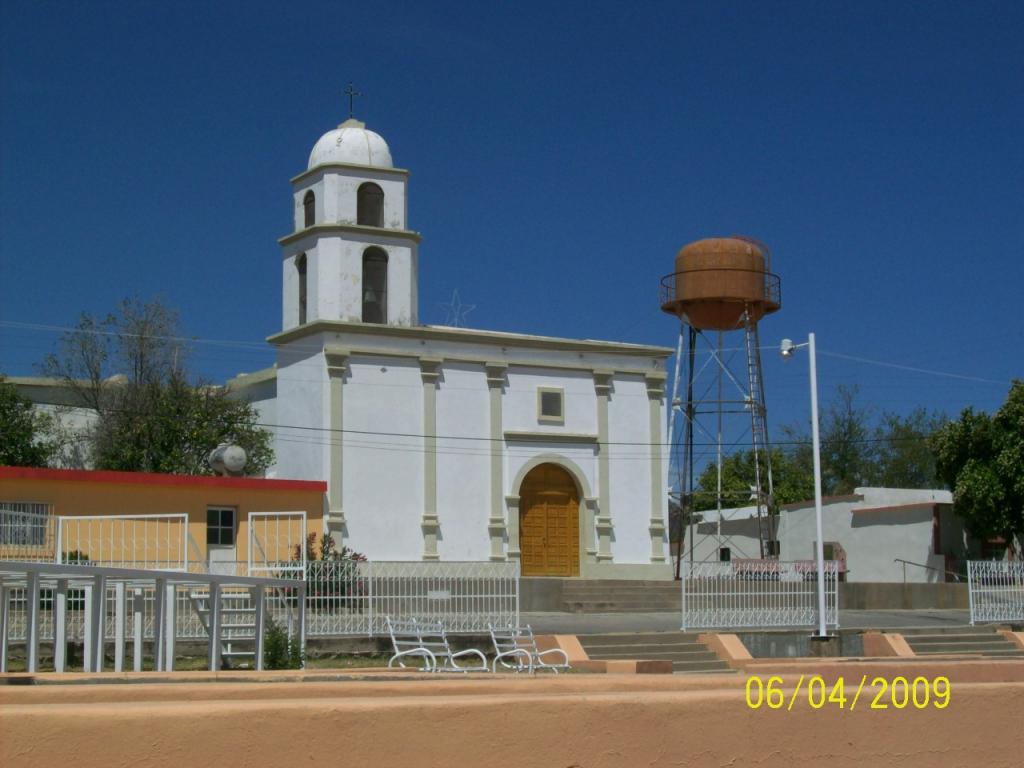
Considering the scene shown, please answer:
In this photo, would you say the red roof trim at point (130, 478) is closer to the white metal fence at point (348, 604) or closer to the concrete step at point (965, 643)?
the white metal fence at point (348, 604)

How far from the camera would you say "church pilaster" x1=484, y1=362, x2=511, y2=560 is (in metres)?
32.5

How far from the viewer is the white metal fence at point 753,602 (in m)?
23.9

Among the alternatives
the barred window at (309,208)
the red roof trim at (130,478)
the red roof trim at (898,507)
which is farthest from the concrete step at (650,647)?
the red roof trim at (898,507)

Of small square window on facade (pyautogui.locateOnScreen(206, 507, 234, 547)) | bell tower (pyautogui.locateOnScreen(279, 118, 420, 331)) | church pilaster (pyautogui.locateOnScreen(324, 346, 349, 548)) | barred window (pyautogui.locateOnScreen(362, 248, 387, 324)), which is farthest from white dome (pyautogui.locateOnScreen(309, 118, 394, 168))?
small square window on facade (pyautogui.locateOnScreen(206, 507, 234, 547))

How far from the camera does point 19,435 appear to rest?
116 feet

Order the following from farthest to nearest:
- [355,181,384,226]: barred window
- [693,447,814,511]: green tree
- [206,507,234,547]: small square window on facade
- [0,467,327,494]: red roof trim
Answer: [693,447,814,511]: green tree, [355,181,384,226]: barred window, [206,507,234,547]: small square window on facade, [0,467,327,494]: red roof trim

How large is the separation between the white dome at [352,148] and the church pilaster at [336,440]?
5.07 metres

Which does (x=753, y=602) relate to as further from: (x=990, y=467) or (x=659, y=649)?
(x=990, y=467)

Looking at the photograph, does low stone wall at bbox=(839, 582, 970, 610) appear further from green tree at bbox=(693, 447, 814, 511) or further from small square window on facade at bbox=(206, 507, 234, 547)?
green tree at bbox=(693, 447, 814, 511)

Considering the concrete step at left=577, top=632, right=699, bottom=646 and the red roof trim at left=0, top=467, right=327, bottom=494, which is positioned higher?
the red roof trim at left=0, top=467, right=327, bottom=494

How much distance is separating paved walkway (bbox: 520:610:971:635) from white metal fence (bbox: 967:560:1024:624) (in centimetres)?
55

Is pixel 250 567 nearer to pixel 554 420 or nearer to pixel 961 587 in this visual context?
pixel 554 420

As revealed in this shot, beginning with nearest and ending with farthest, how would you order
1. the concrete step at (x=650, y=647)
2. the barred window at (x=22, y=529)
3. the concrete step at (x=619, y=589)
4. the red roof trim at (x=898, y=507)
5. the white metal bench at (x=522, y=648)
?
the white metal bench at (x=522, y=648) < the barred window at (x=22, y=529) < the concrete step at (x=650, y=647) < the concrete step at (x=619, y=589) < the red roof trim at (x=898, y=507)

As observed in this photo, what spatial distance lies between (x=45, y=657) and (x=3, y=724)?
13.4 metres
